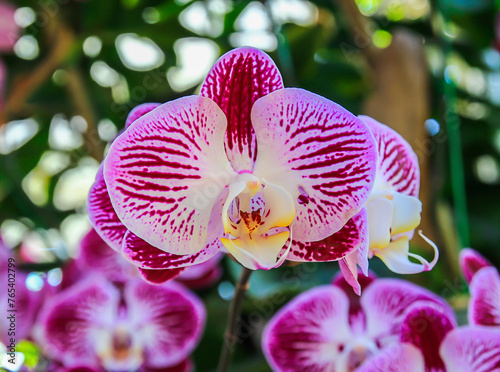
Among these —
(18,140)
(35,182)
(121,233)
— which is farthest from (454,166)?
(35,182)

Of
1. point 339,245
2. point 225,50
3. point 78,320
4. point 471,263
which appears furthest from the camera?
point 225,50

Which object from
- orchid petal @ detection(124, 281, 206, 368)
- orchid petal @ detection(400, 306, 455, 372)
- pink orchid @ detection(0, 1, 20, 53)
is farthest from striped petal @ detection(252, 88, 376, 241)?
pink orchid @ detection(0, 1, 20, 53)

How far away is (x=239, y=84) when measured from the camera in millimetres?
247

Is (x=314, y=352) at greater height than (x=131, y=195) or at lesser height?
lesser

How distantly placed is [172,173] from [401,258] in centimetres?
12

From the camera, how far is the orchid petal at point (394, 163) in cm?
28

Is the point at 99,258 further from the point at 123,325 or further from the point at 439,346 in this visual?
the point at 439,346

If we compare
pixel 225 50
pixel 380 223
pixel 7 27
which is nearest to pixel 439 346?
pixel 380 223

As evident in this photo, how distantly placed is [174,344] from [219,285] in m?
0.21

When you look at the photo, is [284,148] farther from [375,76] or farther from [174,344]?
[375,76]

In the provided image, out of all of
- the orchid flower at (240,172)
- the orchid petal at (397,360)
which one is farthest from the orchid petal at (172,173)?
the orchid petal at (397,360)

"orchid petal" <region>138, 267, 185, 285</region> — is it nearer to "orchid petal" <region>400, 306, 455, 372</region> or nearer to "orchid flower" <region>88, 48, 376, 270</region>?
"orchid flower" <region>88, 48, 376, 270</region>

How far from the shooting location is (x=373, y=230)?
25 cm

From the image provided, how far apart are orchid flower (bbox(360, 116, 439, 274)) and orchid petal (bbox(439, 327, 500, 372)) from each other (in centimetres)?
8
